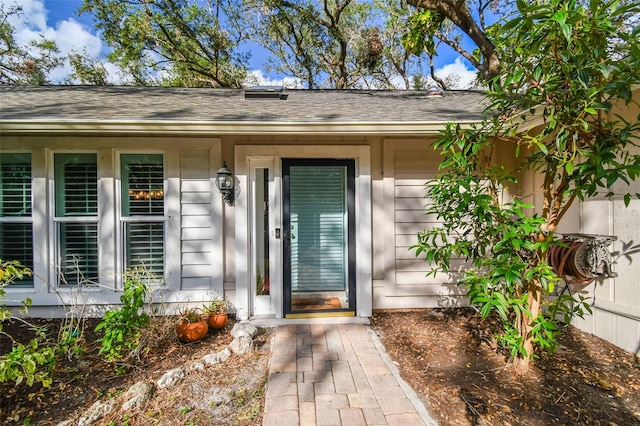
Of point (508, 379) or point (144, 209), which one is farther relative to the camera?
point (144, 209)

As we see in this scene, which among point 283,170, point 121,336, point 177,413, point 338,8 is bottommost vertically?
point 177,413

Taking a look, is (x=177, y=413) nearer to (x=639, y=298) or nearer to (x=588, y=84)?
(x=588, y=84)

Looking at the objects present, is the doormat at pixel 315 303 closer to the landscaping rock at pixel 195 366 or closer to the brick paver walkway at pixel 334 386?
the brick paver walkway at pixel 334 386

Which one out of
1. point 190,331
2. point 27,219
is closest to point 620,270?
point 190,331

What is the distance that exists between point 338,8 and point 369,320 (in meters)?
10.4

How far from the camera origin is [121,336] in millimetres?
2707

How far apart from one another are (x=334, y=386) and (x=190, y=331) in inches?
62.9

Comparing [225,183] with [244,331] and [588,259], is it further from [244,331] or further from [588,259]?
[588,259]

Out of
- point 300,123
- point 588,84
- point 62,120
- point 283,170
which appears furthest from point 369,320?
point 62,120

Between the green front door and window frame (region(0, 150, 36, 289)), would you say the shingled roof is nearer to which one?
window frame (region(0, 150, 36, 289))

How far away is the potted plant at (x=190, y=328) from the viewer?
3062 millimetres

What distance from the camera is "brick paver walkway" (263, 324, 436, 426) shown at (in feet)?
6.43

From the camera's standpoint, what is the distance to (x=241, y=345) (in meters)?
2.85

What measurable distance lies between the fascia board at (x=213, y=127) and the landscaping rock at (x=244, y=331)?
2041 mm
